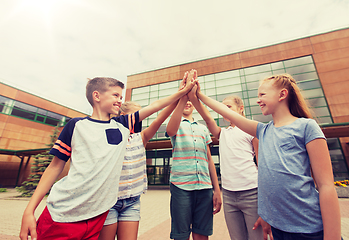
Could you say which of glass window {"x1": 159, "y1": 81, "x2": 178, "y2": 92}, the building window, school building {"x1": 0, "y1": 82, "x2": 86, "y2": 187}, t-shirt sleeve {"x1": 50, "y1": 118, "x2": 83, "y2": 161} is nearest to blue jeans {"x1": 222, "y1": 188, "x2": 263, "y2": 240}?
t-shirt sleeve {"x1": 50, "y1": 118, "x2": 83, "y2": 161}

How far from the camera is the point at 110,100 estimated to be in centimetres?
169

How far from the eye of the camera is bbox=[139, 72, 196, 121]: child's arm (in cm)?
181

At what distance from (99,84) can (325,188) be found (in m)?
2.11

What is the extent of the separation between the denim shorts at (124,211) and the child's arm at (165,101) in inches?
32.8

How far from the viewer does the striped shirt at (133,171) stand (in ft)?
5.20

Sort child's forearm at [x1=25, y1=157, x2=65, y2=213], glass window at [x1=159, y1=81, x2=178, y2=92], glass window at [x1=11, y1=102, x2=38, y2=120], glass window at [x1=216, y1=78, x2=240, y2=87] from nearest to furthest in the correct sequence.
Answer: child's forearm at [x1=25, y1=157, x2=65, y2=213]
glass window at [x1=216, y1=78, x2=240, y2=87]
glass window at [x1=11, y1=102, x2=38, y2=120]
glass window at [x1=159, y1=81, x2=178, y2=92]

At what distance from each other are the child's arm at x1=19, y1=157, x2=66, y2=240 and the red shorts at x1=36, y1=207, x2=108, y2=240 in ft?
0.16

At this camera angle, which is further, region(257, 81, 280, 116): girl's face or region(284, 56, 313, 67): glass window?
region(284, 56, 313, 67): glass window

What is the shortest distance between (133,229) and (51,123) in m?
26.7

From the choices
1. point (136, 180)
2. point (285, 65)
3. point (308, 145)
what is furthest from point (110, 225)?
point (285, 65)

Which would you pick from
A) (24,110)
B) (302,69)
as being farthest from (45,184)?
(24,110)

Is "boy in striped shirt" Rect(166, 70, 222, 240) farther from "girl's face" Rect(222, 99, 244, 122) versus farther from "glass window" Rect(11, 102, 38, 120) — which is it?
"glass window" Rect(11, 102, 38, 120)

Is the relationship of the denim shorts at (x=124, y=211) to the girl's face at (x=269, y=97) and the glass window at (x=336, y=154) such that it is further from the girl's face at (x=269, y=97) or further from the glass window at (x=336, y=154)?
the glass window at (x=336, y=154)

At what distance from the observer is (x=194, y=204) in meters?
2.01
